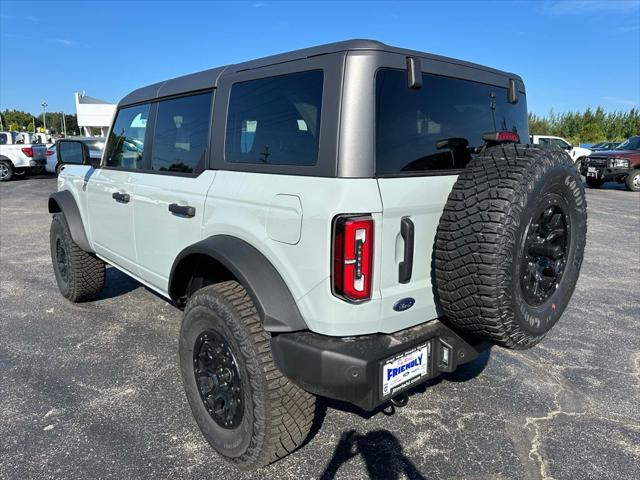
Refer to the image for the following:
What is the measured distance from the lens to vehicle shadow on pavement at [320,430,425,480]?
2.29 metres

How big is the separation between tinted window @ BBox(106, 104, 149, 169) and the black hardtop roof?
0.31ft

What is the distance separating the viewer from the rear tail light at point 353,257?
1.85 m

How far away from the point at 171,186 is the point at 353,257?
4.83 feet

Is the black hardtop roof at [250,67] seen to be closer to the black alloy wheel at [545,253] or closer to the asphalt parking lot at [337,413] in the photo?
the black alloy wheel at [545,253]

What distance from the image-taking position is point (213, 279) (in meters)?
2.70

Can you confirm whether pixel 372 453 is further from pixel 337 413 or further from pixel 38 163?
pixel 38 163

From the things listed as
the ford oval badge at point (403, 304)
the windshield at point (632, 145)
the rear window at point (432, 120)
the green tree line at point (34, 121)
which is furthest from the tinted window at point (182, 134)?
the green tree line at point (34, 121)

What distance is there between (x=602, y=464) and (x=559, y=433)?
0.28 m

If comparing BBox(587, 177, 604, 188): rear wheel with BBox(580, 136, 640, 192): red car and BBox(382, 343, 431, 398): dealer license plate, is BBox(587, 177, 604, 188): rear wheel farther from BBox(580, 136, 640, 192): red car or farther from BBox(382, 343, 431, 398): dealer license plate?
BBox(382, 343, 431, 398): dealer license plate

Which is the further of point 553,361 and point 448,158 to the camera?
point 553,361

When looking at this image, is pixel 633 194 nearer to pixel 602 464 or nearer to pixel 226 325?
pixel 602 464

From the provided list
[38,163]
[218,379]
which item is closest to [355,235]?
[218,379]

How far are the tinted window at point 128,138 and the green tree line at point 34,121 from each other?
301ft

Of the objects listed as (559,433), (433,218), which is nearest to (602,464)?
(559,433)
